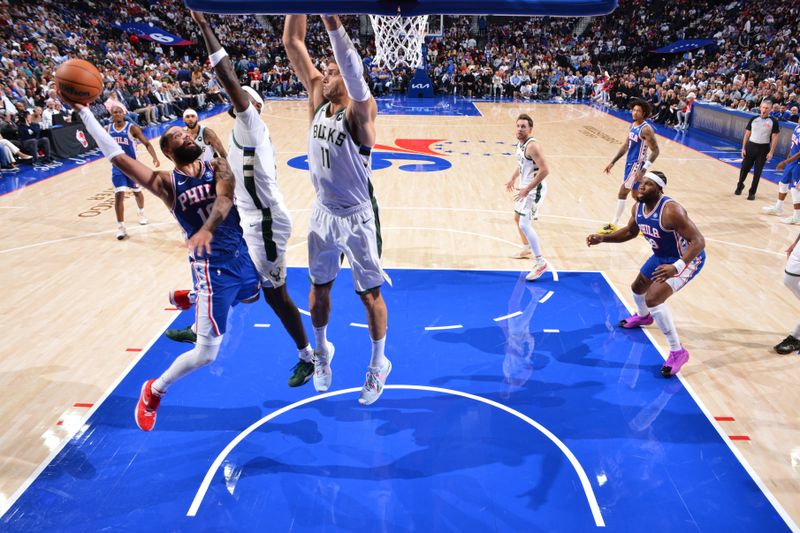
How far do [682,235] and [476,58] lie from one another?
26.6 meters

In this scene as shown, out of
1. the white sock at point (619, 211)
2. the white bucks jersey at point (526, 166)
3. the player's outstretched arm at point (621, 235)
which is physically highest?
the white bucks jersey at point (526, 166)

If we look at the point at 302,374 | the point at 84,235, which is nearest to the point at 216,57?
the point at 302,374

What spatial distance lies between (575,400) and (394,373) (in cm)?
147

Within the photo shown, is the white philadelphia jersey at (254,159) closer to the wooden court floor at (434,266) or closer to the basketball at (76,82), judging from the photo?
the basketball at (76,82)

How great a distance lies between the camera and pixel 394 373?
5.04 metres

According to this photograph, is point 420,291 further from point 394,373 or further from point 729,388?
point 729,388

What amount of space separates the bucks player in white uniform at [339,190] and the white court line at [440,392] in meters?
0.55

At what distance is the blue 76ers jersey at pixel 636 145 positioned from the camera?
834 cm

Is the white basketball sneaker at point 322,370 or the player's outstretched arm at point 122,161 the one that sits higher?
the player's outstretched arm at point 122,161

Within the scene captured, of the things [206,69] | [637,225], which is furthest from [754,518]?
[206,69]

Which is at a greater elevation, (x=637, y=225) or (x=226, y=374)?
(x=637, y=225)

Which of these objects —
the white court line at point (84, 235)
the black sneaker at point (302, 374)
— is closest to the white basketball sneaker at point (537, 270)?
the black sneaker at point (302, 374)

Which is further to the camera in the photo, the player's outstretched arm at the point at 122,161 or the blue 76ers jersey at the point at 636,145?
the blue 76ers jersey at the point at 636,145

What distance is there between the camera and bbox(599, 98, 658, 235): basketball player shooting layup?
8.19 m
